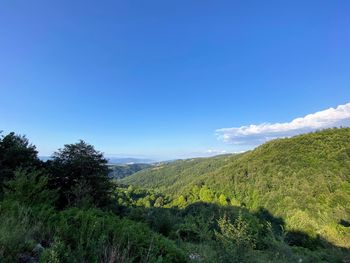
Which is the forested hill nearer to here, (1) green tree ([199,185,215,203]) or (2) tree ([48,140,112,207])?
(1) green tree ([199,185,215,203])

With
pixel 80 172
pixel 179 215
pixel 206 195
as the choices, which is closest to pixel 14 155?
pixel 80 172

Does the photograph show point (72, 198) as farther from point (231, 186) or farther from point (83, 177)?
point (231, 186)

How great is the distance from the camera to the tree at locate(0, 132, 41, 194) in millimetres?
20859

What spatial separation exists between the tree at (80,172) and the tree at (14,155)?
5.80 feet

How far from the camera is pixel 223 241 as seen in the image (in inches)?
155

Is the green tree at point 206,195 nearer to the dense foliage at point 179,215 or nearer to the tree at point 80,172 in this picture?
the dense foliage at point 179,215

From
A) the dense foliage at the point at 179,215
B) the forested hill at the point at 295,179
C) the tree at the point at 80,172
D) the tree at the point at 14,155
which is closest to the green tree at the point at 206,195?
the dense foliage at the point at 179,215

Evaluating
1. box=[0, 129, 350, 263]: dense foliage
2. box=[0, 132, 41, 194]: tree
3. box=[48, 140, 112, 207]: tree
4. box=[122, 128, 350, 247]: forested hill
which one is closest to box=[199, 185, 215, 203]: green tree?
box=[0, 129, 350, 263]: dense foliage

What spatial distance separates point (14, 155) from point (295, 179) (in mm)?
69848

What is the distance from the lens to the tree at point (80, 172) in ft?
75.9

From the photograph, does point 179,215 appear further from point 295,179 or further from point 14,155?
point 295,179

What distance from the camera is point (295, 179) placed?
2899 inches

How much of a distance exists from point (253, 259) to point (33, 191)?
1131 centimetres

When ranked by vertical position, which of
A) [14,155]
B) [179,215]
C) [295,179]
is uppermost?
[14,155]
